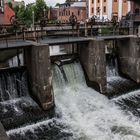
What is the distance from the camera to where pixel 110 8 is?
47.4 metres

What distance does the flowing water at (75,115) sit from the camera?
1268 cm

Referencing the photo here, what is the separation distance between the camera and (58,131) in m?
13.0

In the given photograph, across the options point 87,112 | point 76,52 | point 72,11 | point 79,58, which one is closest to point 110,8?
point 72,11

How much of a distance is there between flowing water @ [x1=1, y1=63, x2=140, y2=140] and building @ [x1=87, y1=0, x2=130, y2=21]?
2919 centimetres

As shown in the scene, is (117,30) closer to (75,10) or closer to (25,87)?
(25,87)

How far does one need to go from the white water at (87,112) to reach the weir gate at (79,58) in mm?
722

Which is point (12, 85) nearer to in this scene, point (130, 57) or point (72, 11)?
point (130, 57)

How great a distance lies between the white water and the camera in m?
12.8

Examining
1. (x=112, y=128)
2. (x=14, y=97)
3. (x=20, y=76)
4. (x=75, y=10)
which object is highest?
(x=75, y=10)

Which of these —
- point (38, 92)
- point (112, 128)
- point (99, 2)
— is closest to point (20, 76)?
point (38, 92)

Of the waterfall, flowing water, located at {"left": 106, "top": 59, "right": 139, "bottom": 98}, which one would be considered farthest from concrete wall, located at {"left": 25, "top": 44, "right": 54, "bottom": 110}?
flowing water, located at {"left": 106, "top": 59, "right": 139, "bottom": 98}

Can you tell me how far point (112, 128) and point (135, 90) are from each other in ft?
20.4

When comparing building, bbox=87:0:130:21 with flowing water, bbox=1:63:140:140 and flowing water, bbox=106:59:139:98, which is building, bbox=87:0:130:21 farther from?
flowing water, bbox=1:63:140:140

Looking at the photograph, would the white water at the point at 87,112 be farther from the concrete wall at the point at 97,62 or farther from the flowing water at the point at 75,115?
the concrete wall at the point at 97,62
